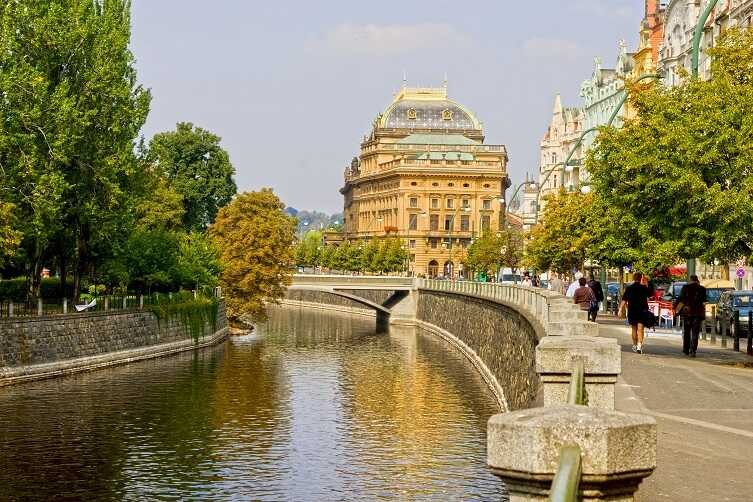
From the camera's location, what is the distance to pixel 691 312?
108ft

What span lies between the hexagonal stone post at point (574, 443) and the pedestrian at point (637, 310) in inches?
986

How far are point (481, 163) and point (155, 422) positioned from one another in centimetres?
15494

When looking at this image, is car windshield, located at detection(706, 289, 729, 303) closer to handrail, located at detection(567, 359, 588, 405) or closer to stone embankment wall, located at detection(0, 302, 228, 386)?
stone embankment wall, located at detection(0, 302, 228, 386)

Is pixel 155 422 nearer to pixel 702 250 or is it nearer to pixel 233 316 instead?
pixel 702 250

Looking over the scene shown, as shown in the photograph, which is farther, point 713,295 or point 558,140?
point 558,140

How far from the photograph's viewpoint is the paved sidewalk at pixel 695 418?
41.7ft

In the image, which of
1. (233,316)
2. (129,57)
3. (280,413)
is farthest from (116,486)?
(233,316)

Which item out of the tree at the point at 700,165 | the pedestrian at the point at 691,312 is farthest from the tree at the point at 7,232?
the pedestrian at the point at 691,312

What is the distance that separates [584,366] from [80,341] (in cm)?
4610

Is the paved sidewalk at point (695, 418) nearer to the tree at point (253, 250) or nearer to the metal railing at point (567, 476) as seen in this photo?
the metal railing at point (567, 476)

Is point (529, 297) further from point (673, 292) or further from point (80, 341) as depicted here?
point (80, 341)

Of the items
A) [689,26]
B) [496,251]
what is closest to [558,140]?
[496,251]

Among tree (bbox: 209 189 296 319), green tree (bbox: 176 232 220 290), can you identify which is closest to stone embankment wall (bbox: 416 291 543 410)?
tree (bbox: 209 189 296 319)

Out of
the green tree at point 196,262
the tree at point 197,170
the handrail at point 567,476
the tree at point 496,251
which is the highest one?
the tree at point 197,170
